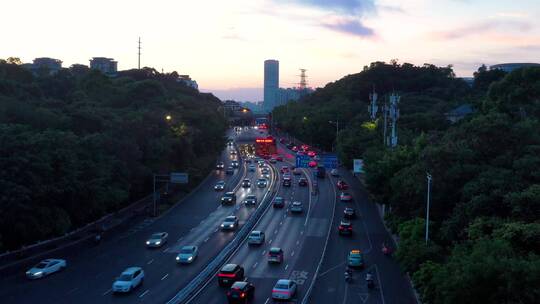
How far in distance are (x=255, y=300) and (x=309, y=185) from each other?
44.0 metres

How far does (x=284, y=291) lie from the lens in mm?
27312

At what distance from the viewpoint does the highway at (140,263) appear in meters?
28.0

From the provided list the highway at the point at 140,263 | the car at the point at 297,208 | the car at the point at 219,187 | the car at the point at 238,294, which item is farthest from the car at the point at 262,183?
the car at the point at 238,294

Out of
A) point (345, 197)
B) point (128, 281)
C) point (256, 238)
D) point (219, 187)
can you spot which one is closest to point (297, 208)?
point (345, 197)

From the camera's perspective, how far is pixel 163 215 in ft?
173

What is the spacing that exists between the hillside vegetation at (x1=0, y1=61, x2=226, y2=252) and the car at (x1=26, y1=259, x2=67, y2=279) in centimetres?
273

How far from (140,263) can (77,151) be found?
11856 millimetres

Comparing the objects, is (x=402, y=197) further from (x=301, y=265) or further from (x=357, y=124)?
(x=357, y=124)

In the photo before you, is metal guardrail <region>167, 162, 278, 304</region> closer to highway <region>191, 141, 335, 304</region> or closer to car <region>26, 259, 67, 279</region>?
highway <region>191, 141, 335, 304</region>

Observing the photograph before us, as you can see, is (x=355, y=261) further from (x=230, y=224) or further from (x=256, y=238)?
(x=230, y=224)

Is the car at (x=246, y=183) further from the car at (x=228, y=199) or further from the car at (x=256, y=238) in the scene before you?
the car at (x=256, y=238)

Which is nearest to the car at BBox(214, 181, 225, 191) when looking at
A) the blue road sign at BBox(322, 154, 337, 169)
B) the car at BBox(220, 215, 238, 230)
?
the blue road sign at BBox(322, 154, 337, 169)

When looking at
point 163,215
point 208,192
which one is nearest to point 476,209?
point 163,215

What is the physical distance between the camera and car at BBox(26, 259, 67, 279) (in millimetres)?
31219
